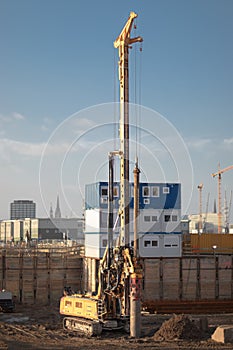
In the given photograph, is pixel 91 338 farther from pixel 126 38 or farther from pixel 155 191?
pixel 155 191

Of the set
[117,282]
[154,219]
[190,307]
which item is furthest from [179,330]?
[154,219]

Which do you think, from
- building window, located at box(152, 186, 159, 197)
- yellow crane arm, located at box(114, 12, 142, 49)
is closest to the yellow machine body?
yellow crane arm, located at box(114, 12, 142, 49)

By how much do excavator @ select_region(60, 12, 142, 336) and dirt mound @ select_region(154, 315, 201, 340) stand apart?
1933mm

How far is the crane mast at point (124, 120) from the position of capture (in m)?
30.3

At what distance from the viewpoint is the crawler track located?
143ft

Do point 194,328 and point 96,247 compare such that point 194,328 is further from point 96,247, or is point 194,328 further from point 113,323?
point 96,247

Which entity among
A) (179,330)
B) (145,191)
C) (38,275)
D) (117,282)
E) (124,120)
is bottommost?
(179,330)

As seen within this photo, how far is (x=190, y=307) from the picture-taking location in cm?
4538

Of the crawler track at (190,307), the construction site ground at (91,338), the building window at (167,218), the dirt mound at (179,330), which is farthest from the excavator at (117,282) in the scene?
the building window at (167,218)

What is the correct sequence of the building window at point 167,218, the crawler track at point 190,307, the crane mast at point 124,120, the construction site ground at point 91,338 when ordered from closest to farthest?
the construction site ground at point 91,338
the crane mast at point 124,120
the crawler track at point 190,307
the building window at point 167,218

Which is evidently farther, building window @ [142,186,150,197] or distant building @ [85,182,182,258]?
building window @ [142,186,150,197]

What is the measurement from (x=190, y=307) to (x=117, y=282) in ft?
59.8

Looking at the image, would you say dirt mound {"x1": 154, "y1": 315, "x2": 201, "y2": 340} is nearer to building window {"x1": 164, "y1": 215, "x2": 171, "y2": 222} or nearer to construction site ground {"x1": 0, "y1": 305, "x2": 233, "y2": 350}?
construction site ground {"x1": 0, "y1": 305, "x2": 233, "y2": 350}

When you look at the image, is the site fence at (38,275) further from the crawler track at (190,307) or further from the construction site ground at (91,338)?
the construction site ground at (91,338)
